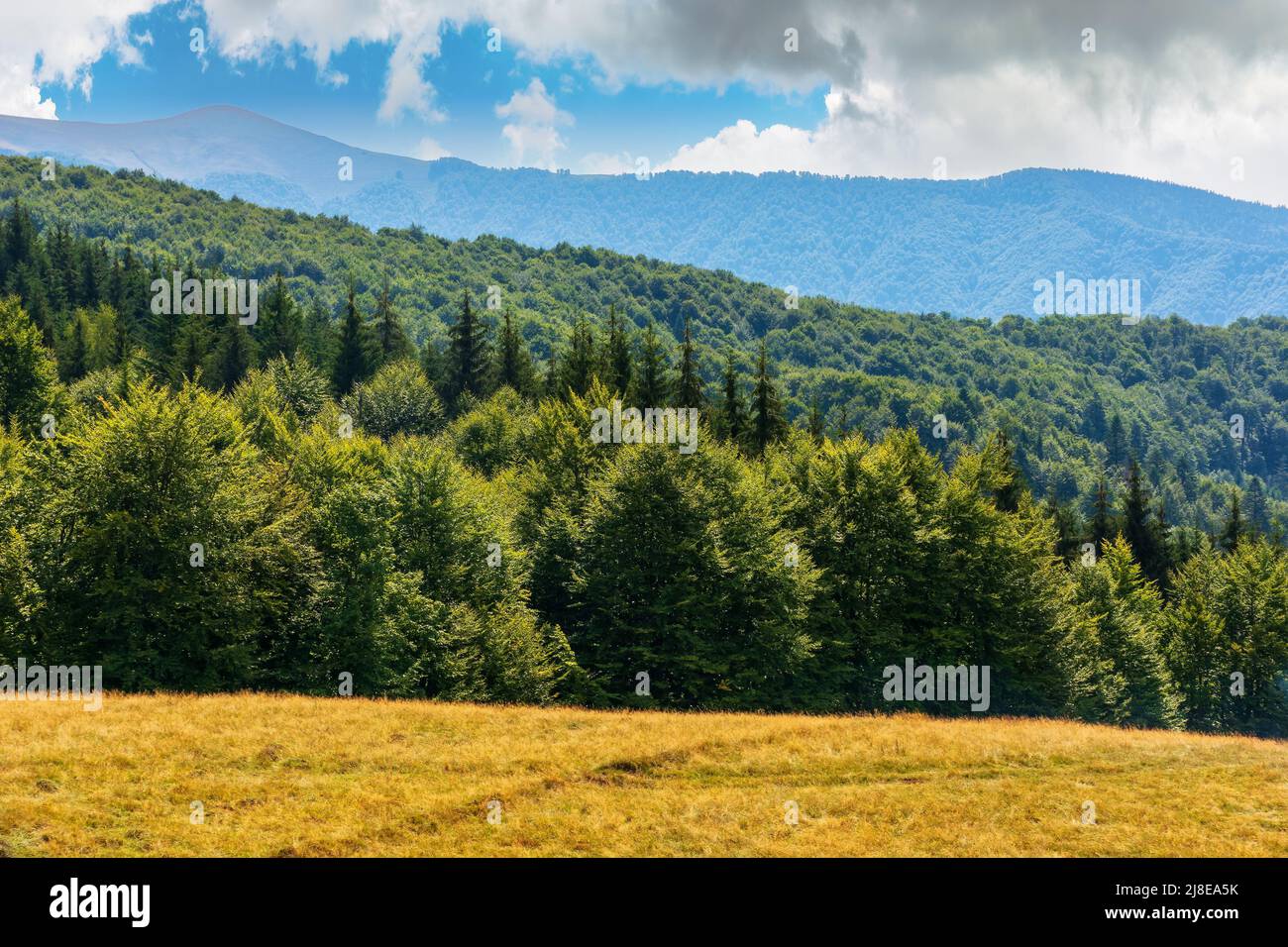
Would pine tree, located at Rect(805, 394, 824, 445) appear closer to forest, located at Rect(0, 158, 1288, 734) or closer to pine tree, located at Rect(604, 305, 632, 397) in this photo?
forest, located at Rect(0, 158, 1288, 734)

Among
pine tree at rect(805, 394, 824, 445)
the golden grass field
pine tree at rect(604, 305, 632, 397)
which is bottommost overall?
the golden grass field

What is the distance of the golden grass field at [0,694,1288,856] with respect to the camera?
19.0m

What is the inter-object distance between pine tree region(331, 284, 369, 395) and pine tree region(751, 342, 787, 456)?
4776 centimetres

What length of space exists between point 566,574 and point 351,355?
5840cm

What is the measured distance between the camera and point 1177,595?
3349 inches

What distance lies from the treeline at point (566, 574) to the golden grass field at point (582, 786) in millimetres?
10217

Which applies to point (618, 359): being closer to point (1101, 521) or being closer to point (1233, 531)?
point (1101, 521)

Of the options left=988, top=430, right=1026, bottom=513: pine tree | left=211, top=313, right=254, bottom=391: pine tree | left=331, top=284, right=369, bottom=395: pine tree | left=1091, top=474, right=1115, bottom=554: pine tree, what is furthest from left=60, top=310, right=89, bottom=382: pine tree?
left=1091, top=474, right=1115, bottom=554: pine tree

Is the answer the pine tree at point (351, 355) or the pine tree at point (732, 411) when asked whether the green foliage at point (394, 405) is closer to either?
the pine tree at point (351, 355)

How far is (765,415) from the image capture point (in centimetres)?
7169

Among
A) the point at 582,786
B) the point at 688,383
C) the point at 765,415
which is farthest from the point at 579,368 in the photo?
the point at 582,786

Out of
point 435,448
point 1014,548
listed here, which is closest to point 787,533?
point 1014,548

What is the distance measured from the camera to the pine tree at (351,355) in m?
101

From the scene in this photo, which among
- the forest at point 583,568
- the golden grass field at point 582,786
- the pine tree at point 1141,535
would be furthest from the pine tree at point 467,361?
the golden grass field at point 582,786
